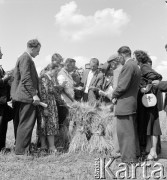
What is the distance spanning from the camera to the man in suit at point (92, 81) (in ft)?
21.0

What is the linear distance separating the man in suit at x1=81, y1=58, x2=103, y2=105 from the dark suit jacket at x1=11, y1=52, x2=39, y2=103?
1616 mm

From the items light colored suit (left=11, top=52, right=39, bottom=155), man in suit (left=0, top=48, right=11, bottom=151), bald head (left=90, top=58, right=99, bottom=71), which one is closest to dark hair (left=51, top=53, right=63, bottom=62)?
light colored suit (left=11, top=52, right=39, bottom=155)

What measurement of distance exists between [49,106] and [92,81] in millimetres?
1462

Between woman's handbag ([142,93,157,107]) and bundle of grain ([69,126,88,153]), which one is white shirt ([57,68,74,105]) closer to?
bundle of grain ([69,126,88,153])

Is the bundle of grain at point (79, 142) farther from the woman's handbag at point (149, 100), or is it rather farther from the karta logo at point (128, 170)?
the woman's handbag at point (149, 100)

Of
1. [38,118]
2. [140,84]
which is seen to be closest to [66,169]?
[38,118]

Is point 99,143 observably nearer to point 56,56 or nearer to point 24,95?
point 24,95

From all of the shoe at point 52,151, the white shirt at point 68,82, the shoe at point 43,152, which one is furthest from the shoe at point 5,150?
the white shirt at point 68,82

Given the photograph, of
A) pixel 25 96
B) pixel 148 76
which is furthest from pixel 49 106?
pixel 148 76

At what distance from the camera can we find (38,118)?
5363 mm

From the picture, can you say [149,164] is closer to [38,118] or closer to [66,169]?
[66,169]

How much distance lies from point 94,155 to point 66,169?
965 mm

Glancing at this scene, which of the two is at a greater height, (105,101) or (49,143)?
(105,101)

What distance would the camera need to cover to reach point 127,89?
15.2ft
